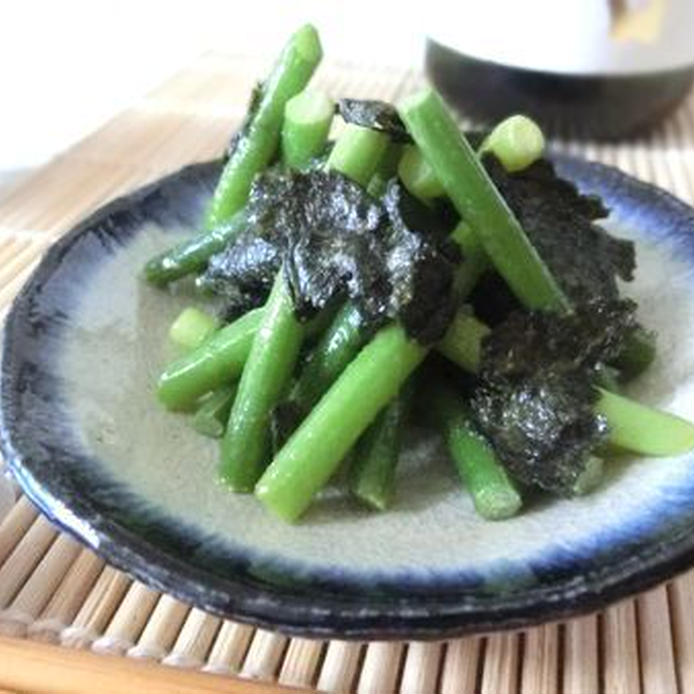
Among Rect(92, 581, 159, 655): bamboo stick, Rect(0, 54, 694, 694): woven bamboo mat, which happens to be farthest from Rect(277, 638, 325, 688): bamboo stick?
Rect(92, 581, 159, 655): bamboo stick

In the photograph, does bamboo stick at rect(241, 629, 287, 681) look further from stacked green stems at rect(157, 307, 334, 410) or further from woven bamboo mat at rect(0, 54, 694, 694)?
stacked green stems at rect(157, 307, 334, 410)

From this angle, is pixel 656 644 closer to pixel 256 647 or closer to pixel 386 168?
pixel 256 647

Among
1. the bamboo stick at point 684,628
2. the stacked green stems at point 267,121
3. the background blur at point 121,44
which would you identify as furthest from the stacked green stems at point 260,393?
the background blur at point 121,44

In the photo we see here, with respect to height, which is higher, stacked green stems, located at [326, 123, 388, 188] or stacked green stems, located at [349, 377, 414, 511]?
stacked green stems, located at [326, 123, 388, 188]

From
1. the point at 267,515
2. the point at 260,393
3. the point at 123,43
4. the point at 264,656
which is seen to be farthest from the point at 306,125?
the point at 123,43

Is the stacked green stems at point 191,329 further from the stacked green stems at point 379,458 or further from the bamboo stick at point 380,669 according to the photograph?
the bamboo stick at point 380,669

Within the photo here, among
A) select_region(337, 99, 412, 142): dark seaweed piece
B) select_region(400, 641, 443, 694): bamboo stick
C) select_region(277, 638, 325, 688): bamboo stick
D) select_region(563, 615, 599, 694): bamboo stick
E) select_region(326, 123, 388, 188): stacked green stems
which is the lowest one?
select_region(563, 615, 599, 694): bamboo stick
